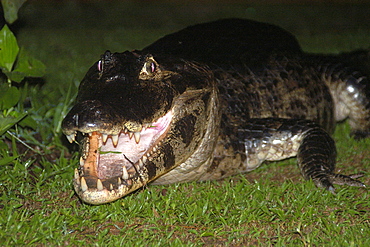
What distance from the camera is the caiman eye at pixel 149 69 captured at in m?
3.31

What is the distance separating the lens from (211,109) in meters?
3.74

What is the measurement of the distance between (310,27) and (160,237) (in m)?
8.39

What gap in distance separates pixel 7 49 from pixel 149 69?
1331 mm

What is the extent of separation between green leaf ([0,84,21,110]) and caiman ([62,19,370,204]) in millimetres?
653

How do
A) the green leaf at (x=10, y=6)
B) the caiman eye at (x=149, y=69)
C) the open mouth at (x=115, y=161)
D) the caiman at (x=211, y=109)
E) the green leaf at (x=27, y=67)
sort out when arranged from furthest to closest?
the green leaf at (x=27, y=67) → the green leaf at (x=10, y=6) → the caiman eye at (x=149, y=69) → the caiman at (x=211, y=109) → the open mouth at (x=115, y=161)

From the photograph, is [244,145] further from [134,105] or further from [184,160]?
[134,105]

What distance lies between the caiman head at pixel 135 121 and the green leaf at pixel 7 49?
30.5 inches

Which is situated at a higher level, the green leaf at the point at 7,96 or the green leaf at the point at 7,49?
the green leaf at the point at 7,49

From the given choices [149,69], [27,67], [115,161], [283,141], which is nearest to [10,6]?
[27,67]

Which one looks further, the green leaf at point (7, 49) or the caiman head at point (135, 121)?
the green leaf at point (7, 49)

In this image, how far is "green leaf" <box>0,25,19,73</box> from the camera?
12.6 ft

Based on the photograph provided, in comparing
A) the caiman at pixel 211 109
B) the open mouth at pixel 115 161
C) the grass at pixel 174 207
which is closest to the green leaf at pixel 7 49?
the grass at pixel 174 207

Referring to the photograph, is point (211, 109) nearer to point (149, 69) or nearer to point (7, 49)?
point (149, 69)

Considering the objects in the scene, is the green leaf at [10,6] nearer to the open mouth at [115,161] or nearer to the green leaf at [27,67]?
the green leaf at [27,67]
